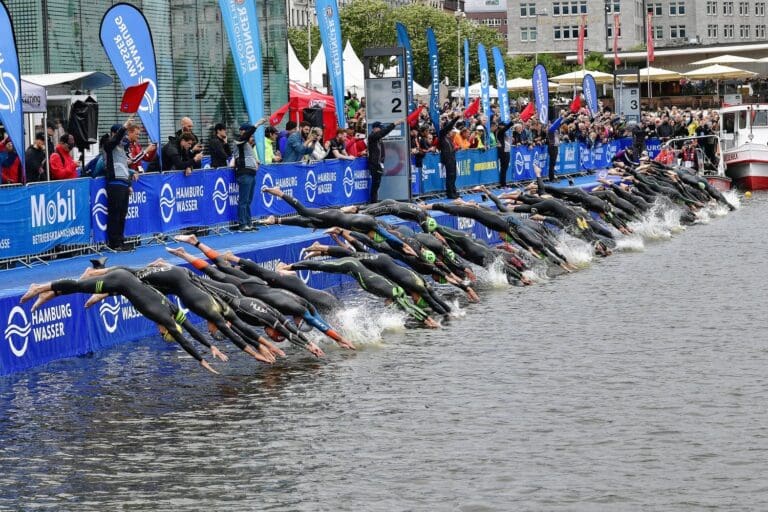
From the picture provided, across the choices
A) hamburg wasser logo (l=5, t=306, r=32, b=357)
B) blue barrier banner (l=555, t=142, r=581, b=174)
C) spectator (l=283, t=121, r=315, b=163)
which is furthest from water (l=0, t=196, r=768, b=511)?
blue barrier banner (l=555, t=142, r=581, b=174)

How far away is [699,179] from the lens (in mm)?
43031

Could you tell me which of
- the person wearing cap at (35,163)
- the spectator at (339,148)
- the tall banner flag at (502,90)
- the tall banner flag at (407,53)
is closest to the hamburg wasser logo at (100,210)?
the person wearing cap at (35,163)

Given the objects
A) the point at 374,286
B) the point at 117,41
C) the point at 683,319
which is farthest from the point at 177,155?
the point at 683,319

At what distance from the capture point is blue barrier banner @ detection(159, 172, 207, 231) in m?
25.5

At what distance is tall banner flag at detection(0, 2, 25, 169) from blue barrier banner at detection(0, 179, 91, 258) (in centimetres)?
60

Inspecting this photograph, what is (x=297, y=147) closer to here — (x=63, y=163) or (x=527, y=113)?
(x=63, y=163)

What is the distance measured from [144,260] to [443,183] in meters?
15.8

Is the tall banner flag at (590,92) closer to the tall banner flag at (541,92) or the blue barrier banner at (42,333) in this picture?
the tall banner flag at (541,92)

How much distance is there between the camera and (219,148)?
27.6 meters

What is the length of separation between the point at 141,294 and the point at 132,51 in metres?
8.42

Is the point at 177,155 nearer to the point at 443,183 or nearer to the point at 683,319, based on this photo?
the point at 683,319

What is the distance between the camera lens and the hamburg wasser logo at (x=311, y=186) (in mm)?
29969

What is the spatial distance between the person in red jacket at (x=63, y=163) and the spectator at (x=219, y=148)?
4156 millimetres

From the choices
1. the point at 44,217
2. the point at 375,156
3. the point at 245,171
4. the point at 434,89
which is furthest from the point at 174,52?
the point at 44,217
